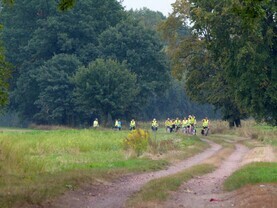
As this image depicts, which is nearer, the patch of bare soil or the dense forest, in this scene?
the patch of bare soil

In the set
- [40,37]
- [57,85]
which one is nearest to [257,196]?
[57,85]

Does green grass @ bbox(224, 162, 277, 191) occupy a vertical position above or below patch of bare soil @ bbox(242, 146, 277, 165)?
below

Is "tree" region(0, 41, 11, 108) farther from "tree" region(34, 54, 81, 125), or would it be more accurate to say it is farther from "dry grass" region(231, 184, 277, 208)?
"tree" region(34, 54, 81, 125)

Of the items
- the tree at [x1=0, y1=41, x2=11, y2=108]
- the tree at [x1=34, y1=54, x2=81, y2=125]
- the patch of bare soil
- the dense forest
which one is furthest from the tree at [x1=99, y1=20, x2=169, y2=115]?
the tree at [x1=0, y1=41, x2=11, y2=108]

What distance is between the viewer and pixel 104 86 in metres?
80.9

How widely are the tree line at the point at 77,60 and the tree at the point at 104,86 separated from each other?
0.38 ft

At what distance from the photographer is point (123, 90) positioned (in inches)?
3206

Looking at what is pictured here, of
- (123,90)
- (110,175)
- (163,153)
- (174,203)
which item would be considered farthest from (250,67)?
(123,90)

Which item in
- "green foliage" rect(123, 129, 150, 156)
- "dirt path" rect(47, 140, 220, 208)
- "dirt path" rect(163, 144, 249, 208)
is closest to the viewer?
"dirt path" rect(47, 140, 220, 208)

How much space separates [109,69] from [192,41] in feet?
54.3

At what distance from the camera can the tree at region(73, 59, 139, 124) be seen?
80.8 metres

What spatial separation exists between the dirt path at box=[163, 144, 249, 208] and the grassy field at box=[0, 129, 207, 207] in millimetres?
2930

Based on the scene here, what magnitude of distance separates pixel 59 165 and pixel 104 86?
53785 millimetres

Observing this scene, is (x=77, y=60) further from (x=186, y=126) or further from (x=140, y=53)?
(x=186, y=126)
